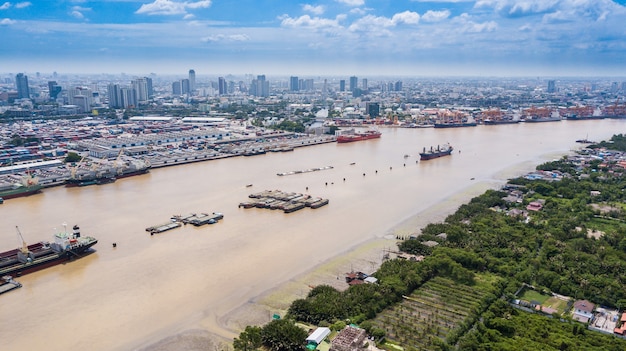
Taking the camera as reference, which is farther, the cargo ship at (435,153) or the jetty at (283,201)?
the cargo ship at (435,153)

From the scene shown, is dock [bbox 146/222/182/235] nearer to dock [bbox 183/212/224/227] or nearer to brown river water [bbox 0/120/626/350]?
brown river water [bbox 0/120/626/350]

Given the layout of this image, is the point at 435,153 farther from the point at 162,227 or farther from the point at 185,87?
the point at 185,87

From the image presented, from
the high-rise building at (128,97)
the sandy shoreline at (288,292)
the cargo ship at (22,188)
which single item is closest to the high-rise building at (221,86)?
the high-rise building at (128,97)

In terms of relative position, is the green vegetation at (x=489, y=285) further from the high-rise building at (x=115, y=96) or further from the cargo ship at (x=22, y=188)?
the high-rise building at (x=115, y=96)

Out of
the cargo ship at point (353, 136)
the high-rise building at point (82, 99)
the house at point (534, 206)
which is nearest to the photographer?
the house at point (534, 206)

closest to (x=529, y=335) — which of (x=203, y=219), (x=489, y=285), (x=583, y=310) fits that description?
(x=583, y=310)

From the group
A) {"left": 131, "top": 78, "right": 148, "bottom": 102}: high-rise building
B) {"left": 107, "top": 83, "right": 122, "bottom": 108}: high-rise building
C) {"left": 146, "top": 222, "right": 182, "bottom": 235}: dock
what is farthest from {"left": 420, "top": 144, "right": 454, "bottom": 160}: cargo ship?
{"left": 131, "top": 78, "right": 148, "bottom": 102}: high-rise building
